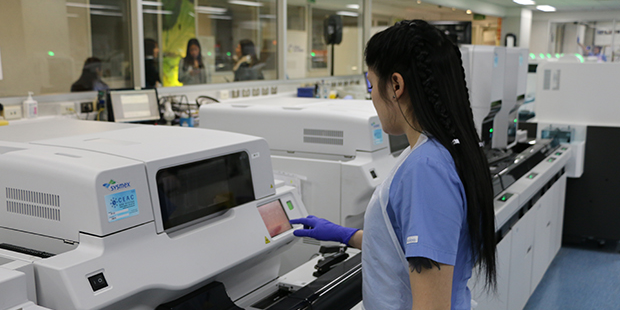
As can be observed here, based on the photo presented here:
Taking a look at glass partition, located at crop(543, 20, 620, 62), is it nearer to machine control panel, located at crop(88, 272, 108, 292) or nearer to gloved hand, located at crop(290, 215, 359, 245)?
gloved hand, located at crop(290, 215, 359, 245)

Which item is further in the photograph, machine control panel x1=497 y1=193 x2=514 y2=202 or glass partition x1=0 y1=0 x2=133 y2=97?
glass partition x1=0 y1=0 x2=133 y2=97

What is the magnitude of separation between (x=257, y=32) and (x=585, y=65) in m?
3.48

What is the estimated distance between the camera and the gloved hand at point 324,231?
1390 millimetres

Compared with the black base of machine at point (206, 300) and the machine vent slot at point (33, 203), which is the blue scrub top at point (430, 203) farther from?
the machine vent slot at point (33, 203)

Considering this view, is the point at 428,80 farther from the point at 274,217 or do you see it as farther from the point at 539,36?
the point at 539,36

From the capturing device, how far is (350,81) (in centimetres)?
709

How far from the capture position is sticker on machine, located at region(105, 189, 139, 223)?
1040 millimetres

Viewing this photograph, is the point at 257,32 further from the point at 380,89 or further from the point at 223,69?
the point at 380,89

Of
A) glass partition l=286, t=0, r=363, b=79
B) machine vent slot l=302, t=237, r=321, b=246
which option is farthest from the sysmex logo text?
glass partition l=286, t=0, r=363, b=79

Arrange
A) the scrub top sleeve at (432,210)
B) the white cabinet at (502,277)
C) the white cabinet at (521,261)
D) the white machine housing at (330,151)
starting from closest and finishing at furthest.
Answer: the scrub top sleeve at (432,210)
the white machine housing at (330,151)
the white cabinet at (502,277)
the white cabinet at (521,261)

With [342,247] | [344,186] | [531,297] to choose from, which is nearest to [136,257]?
[342,247]

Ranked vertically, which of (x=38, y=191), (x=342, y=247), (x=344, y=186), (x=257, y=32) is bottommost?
(x=342, y=247)

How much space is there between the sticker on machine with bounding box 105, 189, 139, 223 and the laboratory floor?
9.26 feet

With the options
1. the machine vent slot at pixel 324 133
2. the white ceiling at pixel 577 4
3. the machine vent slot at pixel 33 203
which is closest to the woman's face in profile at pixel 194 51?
the machine vent slot at pixel 324 133
